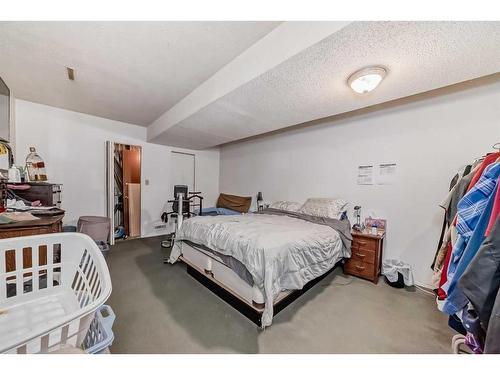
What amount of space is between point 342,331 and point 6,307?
222 cm

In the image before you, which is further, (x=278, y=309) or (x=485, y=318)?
(x=278, y=309)

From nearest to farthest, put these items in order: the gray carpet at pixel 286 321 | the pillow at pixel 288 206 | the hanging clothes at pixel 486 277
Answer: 1. the hanging clothes at pixel 486 277
2. the gray carpet at pixel 286 321
3. the pillow at pixel 288 206

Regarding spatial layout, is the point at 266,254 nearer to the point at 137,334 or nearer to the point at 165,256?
the point at 137,334

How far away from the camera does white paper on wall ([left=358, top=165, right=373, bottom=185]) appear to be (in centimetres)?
275

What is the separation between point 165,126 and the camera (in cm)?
328

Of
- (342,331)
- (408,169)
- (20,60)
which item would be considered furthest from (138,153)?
(408,169)

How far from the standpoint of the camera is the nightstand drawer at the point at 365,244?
2395 mm

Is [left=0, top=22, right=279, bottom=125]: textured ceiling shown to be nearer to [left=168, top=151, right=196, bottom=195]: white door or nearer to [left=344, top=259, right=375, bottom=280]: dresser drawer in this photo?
[left=168, top=151, right=196, bottom=195]: white door

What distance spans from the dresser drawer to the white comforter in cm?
30

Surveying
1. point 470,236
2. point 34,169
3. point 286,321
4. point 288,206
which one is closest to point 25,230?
point 34,169

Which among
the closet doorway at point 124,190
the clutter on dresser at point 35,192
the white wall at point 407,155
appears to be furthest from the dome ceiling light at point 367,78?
the closet doorway at point 124,190

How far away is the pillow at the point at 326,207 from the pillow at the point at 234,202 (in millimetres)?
1665

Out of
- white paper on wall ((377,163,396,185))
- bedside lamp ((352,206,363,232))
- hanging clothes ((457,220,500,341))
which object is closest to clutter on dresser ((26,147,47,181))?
hanging clothes ((457,220,500,341))

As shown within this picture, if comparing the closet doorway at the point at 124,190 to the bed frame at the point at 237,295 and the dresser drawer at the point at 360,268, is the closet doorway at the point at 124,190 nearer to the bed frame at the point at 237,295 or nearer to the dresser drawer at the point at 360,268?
the bed frame at the point at 237,295
